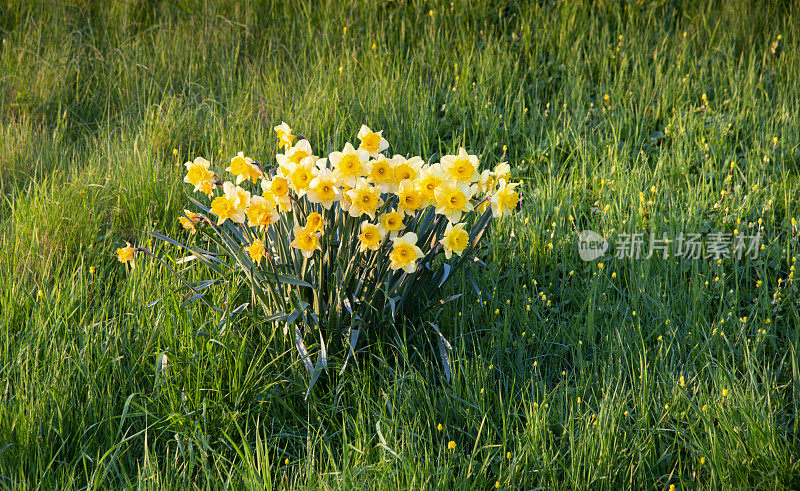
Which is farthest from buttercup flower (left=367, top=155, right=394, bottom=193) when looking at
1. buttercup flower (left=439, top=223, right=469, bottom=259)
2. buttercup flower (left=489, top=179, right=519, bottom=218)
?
buttercup flower (left=489, top=179, right=519, bottom=218)

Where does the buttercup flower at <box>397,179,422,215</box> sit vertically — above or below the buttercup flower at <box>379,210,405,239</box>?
above

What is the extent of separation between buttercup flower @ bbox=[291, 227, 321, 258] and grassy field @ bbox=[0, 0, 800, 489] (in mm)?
376

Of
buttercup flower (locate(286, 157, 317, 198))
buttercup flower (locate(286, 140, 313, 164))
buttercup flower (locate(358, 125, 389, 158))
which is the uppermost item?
buttercup flower (locate(358, 125, 389, 158))

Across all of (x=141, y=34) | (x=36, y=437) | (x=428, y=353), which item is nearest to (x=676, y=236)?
(x=428, y=353)

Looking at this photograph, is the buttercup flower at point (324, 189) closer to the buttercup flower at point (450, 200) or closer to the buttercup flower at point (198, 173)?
the buttercup flower at point (450, 200)

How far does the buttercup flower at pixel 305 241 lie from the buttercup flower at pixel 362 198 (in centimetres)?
14

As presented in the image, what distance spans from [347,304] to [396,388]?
0.99ft

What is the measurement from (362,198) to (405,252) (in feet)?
0.65

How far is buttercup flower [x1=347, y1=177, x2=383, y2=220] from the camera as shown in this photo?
1.75m

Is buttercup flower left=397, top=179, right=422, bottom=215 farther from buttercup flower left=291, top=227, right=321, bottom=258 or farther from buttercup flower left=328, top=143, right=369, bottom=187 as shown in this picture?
buttercup flower left=291, top=227, right=321, bottom=258

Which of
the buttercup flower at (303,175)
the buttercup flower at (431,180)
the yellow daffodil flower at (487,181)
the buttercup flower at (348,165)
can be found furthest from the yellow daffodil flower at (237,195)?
the yellow daffodil flower at (487,181)

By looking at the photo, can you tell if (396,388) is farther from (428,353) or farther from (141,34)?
(141,34)

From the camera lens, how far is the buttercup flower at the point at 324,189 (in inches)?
68.8

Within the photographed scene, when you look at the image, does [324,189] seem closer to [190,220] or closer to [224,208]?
[224,208]
